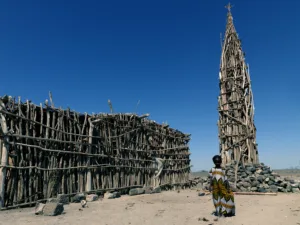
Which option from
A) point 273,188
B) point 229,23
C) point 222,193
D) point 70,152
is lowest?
point 273,188

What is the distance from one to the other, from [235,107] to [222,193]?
37.4ft

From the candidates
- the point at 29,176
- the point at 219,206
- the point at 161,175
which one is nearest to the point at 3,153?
the point at 29,176

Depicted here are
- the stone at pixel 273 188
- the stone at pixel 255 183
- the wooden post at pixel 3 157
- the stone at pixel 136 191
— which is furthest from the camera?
the stone at pixel 255 183

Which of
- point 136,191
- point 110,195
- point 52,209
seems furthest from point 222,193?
point 136,191

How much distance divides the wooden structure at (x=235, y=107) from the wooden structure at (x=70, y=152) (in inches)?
175

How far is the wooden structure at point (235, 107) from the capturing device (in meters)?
16.1

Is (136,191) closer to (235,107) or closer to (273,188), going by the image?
(273,188)

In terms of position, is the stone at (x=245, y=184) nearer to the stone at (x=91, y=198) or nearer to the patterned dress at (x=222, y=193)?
the stone at (x=91, y=198)

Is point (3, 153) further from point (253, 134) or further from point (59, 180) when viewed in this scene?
point (253, 134)

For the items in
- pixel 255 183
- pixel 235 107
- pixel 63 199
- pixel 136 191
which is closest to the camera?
pixel 63 199

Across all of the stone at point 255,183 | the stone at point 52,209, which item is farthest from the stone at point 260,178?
the stone at point 52,209

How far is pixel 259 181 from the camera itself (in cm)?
1411

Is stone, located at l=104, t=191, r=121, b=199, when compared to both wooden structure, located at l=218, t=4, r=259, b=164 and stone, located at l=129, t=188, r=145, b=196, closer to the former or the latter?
stone, located at l=129, t=188, r=145, b=196

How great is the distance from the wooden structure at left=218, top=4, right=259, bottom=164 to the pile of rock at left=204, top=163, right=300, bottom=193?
2.62ft
